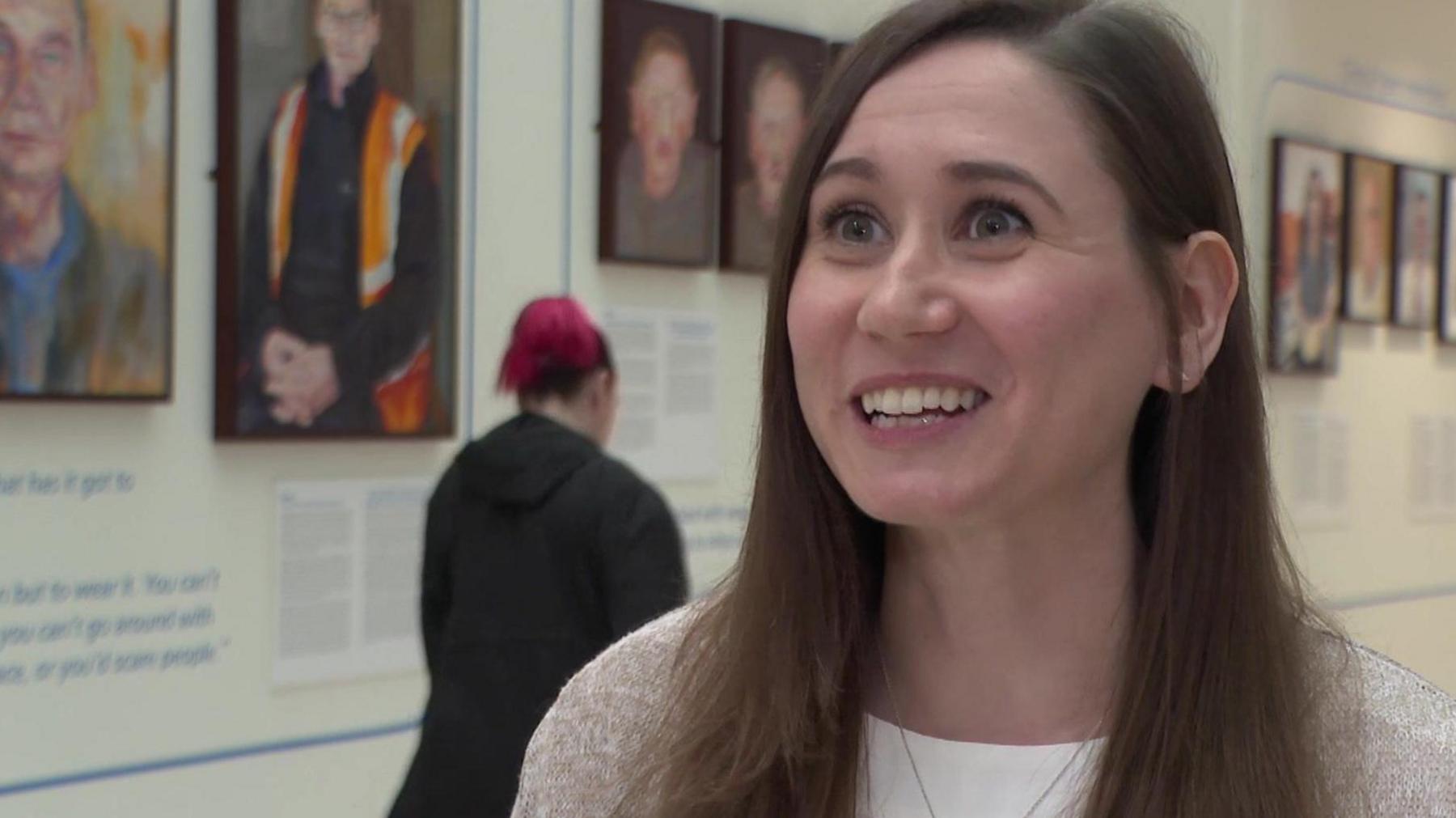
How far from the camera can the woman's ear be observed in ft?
6.27

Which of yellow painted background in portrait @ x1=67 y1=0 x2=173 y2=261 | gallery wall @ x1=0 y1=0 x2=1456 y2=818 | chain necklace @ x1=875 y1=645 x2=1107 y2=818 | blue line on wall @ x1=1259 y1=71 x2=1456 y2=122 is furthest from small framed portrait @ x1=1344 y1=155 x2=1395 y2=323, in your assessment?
chain necklace @ x1=875 y1=645 x2=1107 y2=818

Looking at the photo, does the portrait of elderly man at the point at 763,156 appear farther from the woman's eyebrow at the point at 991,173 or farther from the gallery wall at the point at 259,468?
the woman's eyebrow at the point at 991,173

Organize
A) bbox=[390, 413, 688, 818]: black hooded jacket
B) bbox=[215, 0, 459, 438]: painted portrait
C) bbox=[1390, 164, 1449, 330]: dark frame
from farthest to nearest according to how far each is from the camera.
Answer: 1. bbox=[1390, 164, 1449, 330]: dark frame
2. bbox=[215, 0, 459, 438]: painted portrait
3. bbox=[390, 413, 688, 818]: black hooded jacket

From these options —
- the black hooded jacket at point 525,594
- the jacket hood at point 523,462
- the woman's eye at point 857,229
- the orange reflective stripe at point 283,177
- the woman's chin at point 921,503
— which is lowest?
the black hooded jacket at point 525,594

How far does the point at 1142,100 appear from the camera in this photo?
1873 mm

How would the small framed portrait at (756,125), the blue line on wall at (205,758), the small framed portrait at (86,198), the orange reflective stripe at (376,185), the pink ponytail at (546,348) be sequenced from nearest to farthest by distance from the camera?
the small framed portrait at (86,198) → the blue line on wall at (205,758) → the pink ponytail at (546,348) → the orange reflective stripe at (376,185) → the small framed portrait at (756,125)

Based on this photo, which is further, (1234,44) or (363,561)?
(1234,44)

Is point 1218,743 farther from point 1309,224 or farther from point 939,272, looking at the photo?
point 1309,224

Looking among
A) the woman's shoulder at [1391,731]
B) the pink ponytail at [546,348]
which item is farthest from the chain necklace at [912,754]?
the pink ponytail at [546,348]

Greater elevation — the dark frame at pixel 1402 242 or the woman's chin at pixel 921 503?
the dark frame at pixel 1402 242

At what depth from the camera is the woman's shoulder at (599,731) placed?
2006 millimetres

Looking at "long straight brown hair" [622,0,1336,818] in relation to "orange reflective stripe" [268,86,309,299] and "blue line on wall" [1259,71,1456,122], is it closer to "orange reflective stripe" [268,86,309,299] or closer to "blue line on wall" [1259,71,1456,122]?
"orange reflective stripe" [268,86,309,299]

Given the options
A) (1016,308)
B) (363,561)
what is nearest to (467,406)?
(363,561)

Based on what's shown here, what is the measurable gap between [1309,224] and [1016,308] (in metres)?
8.11
